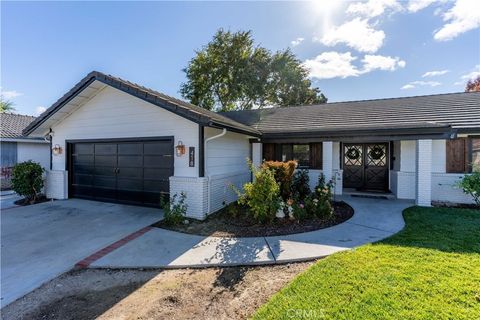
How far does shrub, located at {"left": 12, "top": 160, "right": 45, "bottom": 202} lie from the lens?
9586 mm

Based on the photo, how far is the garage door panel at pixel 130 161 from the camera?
862 cm

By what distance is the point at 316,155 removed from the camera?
36.2ft

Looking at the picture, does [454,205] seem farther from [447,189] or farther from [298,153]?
[298,153]

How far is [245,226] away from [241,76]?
21307mm

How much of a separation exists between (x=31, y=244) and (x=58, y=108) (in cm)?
569

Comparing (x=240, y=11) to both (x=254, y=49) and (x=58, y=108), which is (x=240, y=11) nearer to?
(x=58, y=108)

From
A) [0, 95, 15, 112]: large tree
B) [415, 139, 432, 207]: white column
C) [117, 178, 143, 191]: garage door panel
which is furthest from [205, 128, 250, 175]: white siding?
[0, 95, 15, 112]: large tree

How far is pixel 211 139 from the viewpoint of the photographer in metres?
7.68

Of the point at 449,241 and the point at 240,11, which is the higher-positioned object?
the point at 240,11

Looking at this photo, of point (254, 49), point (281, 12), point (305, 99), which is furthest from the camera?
point (305, 99)

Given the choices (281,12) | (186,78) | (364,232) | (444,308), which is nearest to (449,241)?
(364,232)

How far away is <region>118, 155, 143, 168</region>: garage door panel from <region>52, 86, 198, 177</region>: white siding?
78cm

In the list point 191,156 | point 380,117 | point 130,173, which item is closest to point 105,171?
point 130,173

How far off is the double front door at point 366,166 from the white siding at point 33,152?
1679cm
